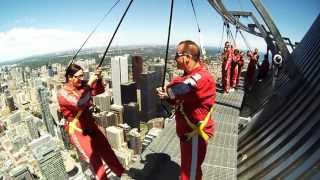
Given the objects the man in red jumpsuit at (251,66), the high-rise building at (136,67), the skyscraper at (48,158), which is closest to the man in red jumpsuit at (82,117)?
the man in red jumpsuit at (251,66)

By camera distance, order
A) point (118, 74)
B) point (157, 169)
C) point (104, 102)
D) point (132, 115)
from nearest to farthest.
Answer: point (157, 169) → point (132, 115) → point (104, 102) → point (118, 74)

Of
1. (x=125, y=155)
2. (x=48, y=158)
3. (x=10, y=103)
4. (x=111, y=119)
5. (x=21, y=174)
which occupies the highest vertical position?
(x=111, y=119)

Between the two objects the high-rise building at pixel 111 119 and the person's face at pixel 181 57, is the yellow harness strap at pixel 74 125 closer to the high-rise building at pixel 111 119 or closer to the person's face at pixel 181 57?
the person's face at pixel 181 57

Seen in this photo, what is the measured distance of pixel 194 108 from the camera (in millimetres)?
2555

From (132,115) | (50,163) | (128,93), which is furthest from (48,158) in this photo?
(128,93)

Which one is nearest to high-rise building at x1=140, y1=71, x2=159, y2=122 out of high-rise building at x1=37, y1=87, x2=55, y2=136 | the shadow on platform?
high-rise building at x1=37, y1=87, x2=55, y2=136

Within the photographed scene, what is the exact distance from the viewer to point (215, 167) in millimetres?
3623

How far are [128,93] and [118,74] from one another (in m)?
8.06

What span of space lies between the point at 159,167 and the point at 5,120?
7903cm

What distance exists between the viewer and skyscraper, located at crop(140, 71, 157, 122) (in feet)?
→ 188

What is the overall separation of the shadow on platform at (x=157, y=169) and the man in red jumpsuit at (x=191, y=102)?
0.75 m

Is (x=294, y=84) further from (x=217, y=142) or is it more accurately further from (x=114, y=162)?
(x=114, y=162)

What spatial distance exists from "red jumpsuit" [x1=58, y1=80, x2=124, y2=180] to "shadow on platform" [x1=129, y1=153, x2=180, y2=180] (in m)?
0.47

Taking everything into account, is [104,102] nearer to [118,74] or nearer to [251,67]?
[118,74]
